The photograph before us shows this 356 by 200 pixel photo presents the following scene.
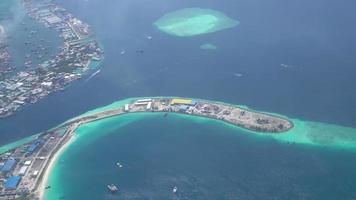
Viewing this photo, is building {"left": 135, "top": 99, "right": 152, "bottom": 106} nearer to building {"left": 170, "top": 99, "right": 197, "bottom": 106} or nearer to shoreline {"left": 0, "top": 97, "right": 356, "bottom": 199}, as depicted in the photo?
shoreline {"left": 0, "top": 97, "right": 356, "bottom": 199}

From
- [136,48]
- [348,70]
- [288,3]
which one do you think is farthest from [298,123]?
[288,3]

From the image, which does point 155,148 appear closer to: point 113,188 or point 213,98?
point 113,188

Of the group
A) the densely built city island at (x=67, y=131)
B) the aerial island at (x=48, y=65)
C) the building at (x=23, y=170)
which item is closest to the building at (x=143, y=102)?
the densely built city island at (x=67, y=131)

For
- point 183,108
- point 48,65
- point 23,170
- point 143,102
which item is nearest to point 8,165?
point 23,170

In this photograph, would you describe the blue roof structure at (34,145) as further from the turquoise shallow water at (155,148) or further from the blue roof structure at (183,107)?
the blue roof structure at (183,107)

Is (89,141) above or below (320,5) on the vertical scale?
below

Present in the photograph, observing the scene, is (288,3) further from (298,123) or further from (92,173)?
(92,173)
